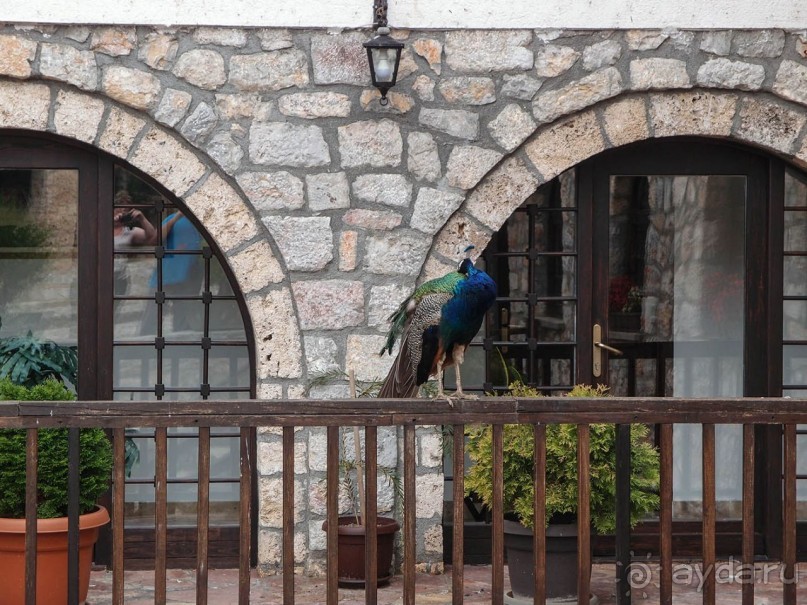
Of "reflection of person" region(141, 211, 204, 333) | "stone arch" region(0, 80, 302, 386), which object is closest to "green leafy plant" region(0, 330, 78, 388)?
"reflection of person" region(141, 211, 204, 333)

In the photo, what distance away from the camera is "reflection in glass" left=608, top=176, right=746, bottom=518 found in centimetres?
587

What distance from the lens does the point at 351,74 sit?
5.43 meters

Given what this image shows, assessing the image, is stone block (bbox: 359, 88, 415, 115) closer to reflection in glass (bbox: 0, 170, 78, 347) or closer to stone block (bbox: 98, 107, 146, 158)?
stone block (bbox: 98, 107, 146, 158)

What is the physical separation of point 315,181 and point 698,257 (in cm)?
195

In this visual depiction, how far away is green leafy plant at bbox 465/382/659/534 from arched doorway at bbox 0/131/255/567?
4.75ft

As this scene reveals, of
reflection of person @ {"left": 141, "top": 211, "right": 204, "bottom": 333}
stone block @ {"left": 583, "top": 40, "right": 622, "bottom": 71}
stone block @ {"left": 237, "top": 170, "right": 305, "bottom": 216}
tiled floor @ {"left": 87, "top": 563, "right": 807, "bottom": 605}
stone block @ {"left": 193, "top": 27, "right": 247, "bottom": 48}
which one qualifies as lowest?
tiled floor @ {"left": 87, "top": 563, "right": 807, "bottom": 605}

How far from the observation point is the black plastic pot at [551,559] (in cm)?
484

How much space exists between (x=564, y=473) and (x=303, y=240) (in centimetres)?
158

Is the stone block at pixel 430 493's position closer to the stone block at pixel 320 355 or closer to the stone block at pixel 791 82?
the stone block at pixel 320 355

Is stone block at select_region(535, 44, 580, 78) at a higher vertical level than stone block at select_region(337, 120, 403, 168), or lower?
higher

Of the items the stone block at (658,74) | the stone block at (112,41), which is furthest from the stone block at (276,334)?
the stone block at (658,74)

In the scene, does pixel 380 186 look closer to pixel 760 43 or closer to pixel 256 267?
pixel 256 267

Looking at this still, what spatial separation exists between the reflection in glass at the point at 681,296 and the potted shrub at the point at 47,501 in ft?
8.19

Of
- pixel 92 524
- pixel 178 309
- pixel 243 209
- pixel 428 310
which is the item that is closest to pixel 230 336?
pixel 178 309
